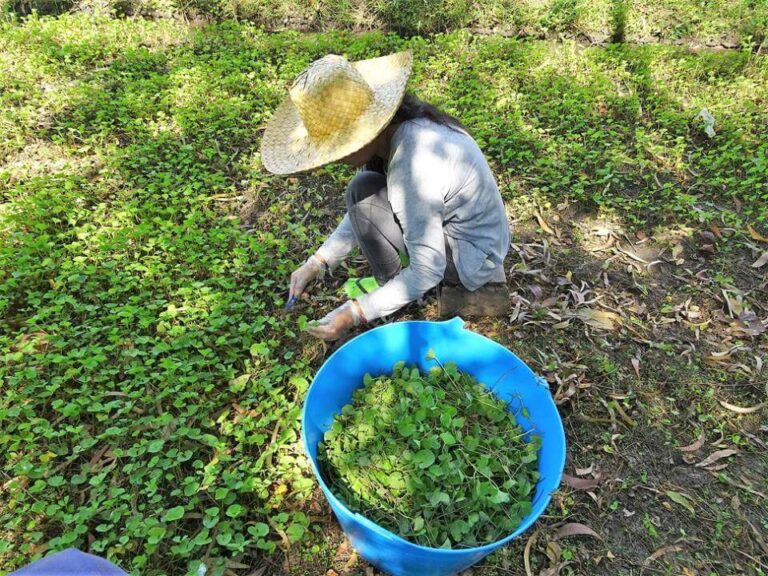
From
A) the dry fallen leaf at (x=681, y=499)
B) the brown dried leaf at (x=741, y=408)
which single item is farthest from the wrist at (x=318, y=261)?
the brown dried leaf at (x=741, y=408)

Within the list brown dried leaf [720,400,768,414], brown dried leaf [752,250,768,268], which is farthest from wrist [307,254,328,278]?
brown dried leaf [752,250,768,268]

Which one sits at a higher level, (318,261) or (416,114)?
(416,114)

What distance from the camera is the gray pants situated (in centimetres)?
229

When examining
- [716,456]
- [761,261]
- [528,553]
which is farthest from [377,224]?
[761,261]

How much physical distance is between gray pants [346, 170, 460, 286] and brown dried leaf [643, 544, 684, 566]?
1.38 meters

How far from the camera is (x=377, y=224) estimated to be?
2.31 meters

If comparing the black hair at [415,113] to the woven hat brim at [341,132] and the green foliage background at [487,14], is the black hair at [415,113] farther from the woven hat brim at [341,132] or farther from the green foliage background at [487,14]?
the green foliage background at [487,14]

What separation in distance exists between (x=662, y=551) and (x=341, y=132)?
2.04 m

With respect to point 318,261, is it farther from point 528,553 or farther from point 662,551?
point 662,551

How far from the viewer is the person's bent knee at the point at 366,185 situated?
234 cm

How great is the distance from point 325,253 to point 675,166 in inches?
109

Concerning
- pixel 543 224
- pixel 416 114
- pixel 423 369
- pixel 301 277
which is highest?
pixel 416 114

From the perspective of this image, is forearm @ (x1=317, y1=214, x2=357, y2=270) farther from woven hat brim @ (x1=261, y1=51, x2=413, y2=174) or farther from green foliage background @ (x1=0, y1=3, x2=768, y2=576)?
woven hat brim @ (x1=261, y1=51, x2=413, y2=174)

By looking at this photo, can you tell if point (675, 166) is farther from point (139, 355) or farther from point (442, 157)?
point (139, 355)
